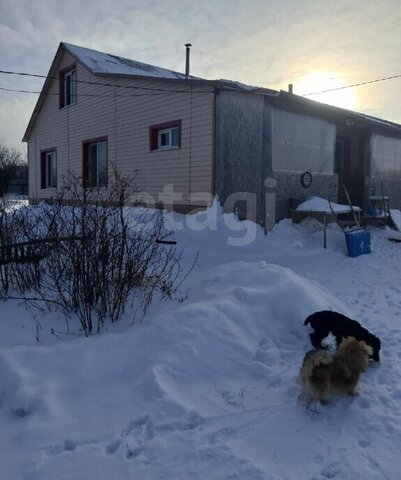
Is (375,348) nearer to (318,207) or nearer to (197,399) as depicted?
(197,399)

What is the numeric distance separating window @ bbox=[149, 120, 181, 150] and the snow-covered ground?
23.4ft

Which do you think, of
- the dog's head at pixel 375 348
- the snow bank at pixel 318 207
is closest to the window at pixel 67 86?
the snow bank at pixel 318 207

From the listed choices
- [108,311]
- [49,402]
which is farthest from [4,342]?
[49,402]

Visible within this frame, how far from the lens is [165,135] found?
39.6ft

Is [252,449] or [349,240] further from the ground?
[349,240]

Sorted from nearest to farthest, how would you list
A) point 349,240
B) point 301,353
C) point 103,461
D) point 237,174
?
point 103,461
point 301,353
point 349,240
point 237,174

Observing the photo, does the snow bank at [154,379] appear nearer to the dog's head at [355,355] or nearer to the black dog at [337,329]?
the black dog at [337,329]

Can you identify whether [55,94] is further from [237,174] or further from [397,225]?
[397,225]

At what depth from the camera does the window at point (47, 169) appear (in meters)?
18.0

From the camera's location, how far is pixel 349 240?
29.9ft

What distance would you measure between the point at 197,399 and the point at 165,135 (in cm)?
990

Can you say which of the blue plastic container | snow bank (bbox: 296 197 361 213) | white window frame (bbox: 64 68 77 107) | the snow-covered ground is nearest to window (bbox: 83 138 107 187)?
white window frame (bbox: 64 68 77 107)

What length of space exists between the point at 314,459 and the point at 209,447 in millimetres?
634

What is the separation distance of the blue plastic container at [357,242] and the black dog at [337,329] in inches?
214
